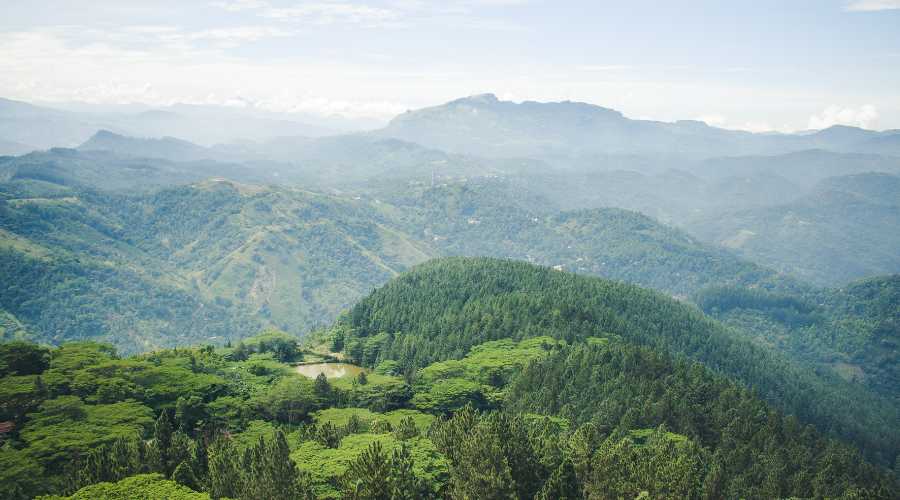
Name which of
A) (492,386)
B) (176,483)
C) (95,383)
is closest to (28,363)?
(95,383)

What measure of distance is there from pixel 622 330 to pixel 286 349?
78880 millimetres

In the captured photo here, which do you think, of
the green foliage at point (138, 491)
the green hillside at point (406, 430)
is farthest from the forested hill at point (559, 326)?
the green foliage at point (138, 491)

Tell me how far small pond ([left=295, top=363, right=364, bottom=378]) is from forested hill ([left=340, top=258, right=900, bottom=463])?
202 inches

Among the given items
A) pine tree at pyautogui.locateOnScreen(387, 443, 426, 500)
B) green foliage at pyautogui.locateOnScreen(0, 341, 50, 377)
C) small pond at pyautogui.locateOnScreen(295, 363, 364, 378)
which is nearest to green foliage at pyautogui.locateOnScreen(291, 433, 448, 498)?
pine tree at pyautogui.locateOnScreen(387, 443, 426, 500)

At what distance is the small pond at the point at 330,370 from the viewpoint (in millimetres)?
114312

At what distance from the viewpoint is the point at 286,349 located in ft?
403

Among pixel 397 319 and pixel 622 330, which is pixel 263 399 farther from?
pixel 622 330

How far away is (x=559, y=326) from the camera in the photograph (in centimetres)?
13000

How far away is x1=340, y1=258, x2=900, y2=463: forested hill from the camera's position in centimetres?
12862

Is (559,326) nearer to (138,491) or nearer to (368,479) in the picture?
(368,479)

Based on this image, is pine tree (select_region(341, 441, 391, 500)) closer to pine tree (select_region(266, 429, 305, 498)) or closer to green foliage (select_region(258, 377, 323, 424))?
pine tree (select_region(266, 429, 305, 498))

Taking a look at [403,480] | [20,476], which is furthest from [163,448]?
[403,480]

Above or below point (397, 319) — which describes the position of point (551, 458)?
above

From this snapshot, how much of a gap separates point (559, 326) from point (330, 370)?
49858mm
